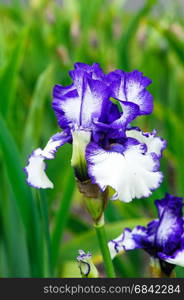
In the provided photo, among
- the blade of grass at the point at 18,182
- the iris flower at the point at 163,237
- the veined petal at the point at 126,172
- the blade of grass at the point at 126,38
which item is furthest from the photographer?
the blade of grass at the point at 126,38

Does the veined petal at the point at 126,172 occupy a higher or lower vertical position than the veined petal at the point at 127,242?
higher

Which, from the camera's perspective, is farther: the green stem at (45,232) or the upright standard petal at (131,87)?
the green stem at (45,232)

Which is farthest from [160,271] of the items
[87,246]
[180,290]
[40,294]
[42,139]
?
[42,139]

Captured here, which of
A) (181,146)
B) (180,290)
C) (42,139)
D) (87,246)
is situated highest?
(42,139)

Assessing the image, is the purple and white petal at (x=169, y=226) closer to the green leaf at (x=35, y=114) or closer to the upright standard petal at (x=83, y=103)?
the upright standard petal at (x=83, y=103)

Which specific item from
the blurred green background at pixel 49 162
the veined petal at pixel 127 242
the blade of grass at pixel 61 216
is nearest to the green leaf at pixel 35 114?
the blurred green background at pixel 49 162

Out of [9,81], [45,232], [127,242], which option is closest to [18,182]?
[45,232]

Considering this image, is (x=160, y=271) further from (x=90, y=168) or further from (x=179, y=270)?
(x=90, y=168)
